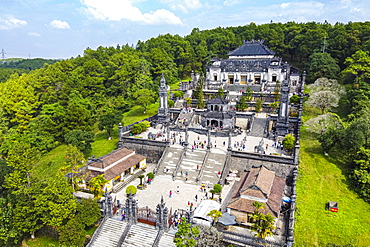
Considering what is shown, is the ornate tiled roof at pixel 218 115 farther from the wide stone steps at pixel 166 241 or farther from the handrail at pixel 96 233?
the handrail at pixel 96 233

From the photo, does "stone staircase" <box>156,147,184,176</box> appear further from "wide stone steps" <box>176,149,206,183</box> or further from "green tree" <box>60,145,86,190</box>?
"green tree" <box>60,145,86,190</box>

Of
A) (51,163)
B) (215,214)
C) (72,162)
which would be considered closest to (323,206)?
(215,214)

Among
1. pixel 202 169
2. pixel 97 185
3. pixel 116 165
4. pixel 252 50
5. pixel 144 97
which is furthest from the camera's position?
pixel 252 50

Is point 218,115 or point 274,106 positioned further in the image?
point 274,106

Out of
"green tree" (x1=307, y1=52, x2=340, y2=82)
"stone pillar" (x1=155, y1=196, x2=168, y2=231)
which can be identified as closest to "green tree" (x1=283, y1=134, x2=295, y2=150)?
"stone pillar" (x1=155, y1=196, x2=168, y2=231)

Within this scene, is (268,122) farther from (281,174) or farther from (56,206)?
(56,206)

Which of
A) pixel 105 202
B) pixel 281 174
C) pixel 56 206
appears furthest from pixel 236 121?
pixel 56 206

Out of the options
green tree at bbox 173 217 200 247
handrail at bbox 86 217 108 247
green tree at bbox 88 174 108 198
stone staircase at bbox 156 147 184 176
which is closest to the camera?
green tree at bbox 173 217 200 247

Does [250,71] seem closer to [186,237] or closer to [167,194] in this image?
[167,194]
